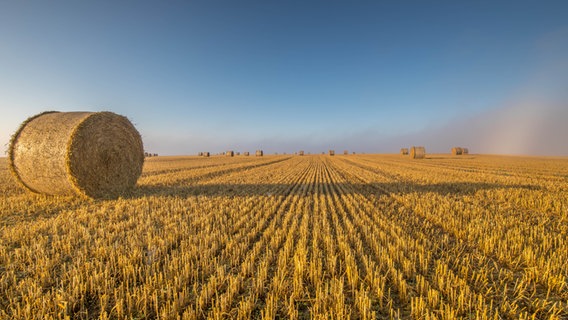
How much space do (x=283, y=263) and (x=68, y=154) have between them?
861 cm

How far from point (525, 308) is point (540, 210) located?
644 centimetres

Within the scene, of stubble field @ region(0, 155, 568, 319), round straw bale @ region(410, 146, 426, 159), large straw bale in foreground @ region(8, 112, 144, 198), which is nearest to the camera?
stubble field @ region(0, 155, 568, 319)

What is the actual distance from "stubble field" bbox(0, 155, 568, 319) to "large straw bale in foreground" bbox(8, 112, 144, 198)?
1.45 m

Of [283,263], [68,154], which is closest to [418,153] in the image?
[283,263]

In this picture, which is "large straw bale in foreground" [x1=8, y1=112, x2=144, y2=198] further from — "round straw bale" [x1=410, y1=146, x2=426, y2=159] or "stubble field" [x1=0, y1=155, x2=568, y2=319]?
"round straw bale" [x1=410, y1=146, x2=426, y2=159]

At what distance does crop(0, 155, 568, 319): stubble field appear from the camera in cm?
295

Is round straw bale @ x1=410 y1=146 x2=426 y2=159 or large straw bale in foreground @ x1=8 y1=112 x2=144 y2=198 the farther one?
round straw bale @ x1=410 y1=146 x2=426 y2=159

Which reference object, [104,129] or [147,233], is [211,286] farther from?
[104,129]

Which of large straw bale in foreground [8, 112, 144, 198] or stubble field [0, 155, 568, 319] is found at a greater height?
large straw bale in foreground [8, 112, 144, 198]

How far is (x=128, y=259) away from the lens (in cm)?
408

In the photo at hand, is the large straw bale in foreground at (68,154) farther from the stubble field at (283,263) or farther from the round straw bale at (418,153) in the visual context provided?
the round straw bale at (418,153)

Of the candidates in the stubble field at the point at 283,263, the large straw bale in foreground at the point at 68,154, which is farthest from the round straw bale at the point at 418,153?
the large straw bale in foreground at the point at 68,154

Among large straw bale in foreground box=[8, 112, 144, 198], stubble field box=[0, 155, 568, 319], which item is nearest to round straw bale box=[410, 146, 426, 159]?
stubble field box=[0, 155, 568, 319]

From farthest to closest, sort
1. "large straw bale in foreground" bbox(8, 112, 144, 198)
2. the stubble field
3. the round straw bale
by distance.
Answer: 1. the round straw bale
2. "large straw bale in foreground" bbox(8, 112, 144, 198)
3. the stubble field
